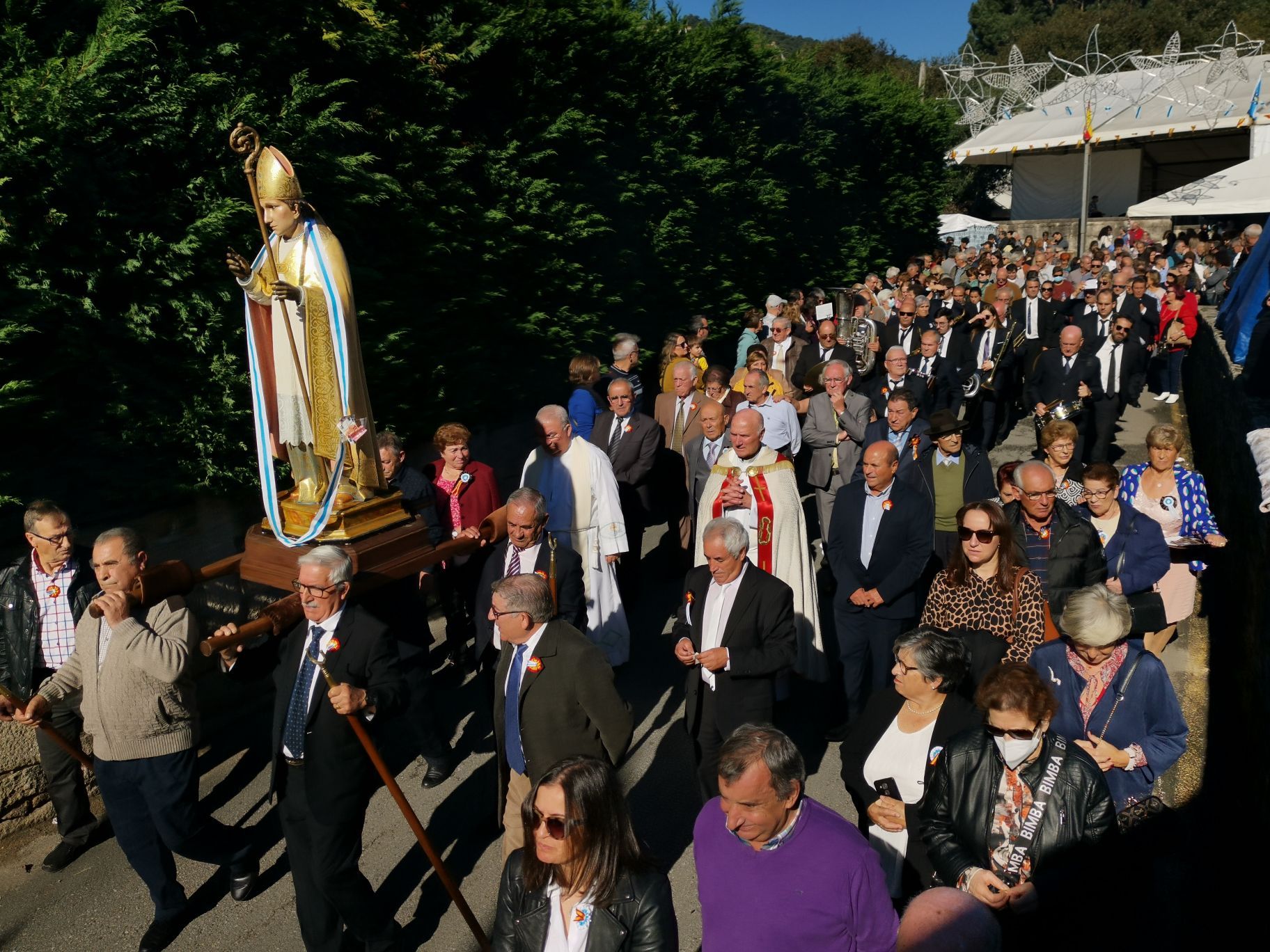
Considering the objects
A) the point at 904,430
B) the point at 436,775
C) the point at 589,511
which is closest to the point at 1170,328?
the point at 904,430

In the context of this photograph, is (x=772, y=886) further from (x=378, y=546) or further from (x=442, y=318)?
(x=442, y=318)

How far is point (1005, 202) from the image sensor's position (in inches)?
2021

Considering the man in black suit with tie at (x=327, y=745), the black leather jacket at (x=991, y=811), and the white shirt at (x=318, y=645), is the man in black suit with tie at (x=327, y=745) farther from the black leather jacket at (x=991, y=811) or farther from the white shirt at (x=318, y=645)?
the black leather jacket at (x=991, y=811)

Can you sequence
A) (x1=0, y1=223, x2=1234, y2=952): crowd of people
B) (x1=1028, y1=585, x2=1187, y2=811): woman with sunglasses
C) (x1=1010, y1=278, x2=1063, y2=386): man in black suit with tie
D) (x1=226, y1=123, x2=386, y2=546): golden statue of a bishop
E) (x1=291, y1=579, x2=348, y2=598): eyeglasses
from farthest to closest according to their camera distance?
(x1=1010, y1=278, x2=1063, y2=386): man in black suit with tie
(x1=226, y1=123, x2=386, y2=546): golden statue of a bishop
(x1=291, y1=579, x2=348, y2=598): eyeglasses
(x1=1028, y1=585, x2=1187, y2=811): woman with sunglasses
(x1=0, y1=223, x2=1234, y2=952): crowd of people

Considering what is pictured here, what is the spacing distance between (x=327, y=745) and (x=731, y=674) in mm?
1801

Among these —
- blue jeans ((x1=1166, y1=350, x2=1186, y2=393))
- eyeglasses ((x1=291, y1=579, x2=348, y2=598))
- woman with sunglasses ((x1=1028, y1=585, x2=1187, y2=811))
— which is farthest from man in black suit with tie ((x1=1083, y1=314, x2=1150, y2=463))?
eyeglasses ((x1=291, y1=579, x2=348, y2=598))

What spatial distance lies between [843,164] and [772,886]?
1735 cm

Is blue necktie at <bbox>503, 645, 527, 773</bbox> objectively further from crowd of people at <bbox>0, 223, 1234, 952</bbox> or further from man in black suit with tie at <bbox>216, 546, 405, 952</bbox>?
man in black suit with tie at <bbox>216, 546, 405, 952</bbox>

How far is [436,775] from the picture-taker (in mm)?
6164

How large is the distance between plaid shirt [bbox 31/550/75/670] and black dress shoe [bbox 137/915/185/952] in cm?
152

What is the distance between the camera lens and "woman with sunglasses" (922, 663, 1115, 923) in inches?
133

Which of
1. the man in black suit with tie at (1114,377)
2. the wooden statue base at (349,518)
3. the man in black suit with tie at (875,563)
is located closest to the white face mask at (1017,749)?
the man in black suit with tie at (875,563)

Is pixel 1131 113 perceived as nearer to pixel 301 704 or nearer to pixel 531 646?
pixel 531 646

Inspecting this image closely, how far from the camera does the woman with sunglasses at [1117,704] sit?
403 centimetres
